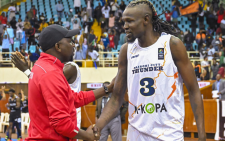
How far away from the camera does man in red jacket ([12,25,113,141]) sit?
2.72 m

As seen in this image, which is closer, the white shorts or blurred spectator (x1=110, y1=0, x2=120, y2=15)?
the white shorts

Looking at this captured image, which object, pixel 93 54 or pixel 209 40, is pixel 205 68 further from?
pixel 93 54

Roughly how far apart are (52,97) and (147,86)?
92 centimetres

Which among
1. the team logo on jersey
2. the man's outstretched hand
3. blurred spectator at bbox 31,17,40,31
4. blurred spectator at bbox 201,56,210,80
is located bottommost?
blurred spectator at bbox 201,56,210,80

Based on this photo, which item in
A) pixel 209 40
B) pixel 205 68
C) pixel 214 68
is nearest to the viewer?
pixel 214 68

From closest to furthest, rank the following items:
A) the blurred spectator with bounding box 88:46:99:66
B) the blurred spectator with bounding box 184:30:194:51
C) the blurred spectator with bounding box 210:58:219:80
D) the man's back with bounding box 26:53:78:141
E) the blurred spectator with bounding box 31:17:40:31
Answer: the man's back with bounding box 26:53:78:141 → the blurred spectator with bounding box 210:58:219:80 → the blurred spectator with bounding box 88:46:99:66 → the blurred spectator with bounding box 184:30:194:51 → the blurred spectator with bounding box 31:17:40:31

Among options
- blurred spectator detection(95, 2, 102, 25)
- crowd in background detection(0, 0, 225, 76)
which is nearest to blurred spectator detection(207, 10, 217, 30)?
crowd in background detection(0, 0, 225, 76)

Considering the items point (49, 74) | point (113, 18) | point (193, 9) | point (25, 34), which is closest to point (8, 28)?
point (25, 34)

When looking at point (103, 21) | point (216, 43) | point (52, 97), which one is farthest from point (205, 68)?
point (52, 97)

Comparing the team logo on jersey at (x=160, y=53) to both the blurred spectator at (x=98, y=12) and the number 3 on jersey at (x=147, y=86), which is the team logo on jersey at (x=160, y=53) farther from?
the blurred spectator at (x=98, y=12)

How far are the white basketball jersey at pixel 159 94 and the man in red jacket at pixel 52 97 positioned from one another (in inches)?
23.4

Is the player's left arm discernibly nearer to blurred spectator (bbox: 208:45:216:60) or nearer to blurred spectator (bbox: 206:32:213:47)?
blurred spectator (bbox: 208:45:216:60)

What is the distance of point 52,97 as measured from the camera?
2.72 metres

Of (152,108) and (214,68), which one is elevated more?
(152,108)
